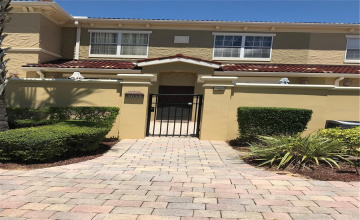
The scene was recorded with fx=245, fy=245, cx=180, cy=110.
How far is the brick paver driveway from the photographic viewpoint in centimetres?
304

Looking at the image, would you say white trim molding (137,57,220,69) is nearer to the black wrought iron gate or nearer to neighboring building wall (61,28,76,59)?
the black wrought iron gate

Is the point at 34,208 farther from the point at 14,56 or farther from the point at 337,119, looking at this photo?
the point at 14,56

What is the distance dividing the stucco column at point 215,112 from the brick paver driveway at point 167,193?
2.96 meters

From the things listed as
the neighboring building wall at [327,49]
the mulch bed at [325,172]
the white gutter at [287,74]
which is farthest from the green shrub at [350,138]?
the neighboring building wall at [327,49]

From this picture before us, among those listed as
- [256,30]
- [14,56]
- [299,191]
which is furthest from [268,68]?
[14,56]

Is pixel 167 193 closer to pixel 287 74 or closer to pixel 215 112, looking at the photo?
pixel 215 112

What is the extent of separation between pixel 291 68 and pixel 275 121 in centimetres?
697

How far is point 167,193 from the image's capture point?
3703mm

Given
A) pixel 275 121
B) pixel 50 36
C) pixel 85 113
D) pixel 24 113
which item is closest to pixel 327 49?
pixel 275 121

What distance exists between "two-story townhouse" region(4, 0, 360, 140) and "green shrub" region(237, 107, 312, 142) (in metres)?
1.07

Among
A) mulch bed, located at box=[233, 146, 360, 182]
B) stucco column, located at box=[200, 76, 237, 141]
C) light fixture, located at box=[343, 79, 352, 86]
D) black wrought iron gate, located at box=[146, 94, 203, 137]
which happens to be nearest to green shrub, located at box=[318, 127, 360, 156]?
mulch bed, located at box=[233, 146, 360, 182]

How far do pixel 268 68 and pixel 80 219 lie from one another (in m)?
12.4

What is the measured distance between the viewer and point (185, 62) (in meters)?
12.4

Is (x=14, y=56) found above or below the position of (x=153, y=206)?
above
